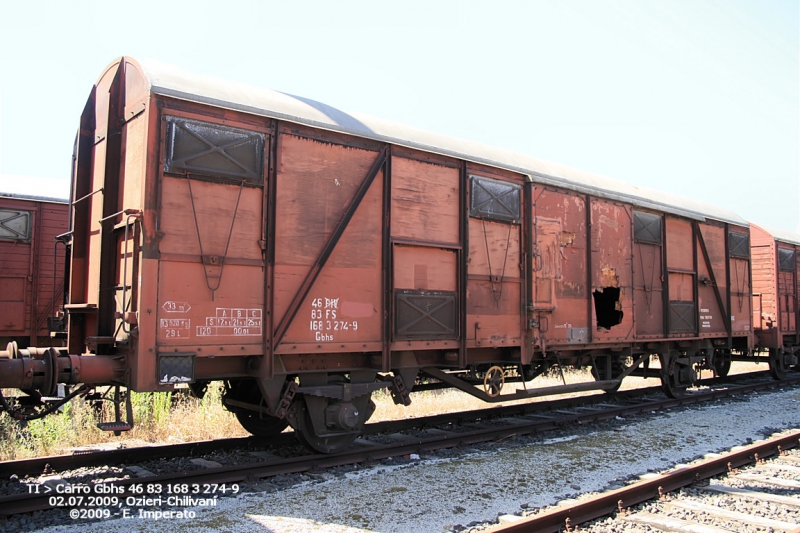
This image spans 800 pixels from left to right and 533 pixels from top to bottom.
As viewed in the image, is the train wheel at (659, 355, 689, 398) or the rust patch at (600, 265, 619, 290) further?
the train wheel at (659, 355, 689, 398)

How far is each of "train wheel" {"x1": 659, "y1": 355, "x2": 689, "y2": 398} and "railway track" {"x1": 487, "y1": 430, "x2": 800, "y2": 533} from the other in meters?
4.77

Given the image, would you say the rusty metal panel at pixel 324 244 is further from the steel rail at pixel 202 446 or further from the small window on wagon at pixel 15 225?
the small window on wagon at pixel 15 225

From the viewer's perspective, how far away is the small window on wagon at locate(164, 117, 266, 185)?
19.6ft

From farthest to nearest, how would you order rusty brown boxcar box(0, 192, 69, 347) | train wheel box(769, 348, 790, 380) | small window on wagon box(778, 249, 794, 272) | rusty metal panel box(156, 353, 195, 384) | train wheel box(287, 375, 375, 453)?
small window on wagon box(778, 249, 794, 272) < train wheel box(769, 348, 790, 380) < rusty brown boxcar box(0, 192, 69, 347) < train wheel box(287, 375, 375, 453) < rusty metal panel box(156, 353, 195, 384)

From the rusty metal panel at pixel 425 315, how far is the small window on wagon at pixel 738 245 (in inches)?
353

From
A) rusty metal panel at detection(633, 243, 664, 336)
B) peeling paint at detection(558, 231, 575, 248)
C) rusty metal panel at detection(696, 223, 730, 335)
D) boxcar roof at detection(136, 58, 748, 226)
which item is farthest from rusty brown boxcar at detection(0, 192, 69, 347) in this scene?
rusty metal panel at detection(696, 223, 730, 335)

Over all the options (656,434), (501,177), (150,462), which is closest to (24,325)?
(150,462)

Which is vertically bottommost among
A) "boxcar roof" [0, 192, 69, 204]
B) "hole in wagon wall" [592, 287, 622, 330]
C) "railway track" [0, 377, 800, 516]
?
"railway track" [0, 377, 800, 516]

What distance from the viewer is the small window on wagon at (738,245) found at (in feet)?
45.3

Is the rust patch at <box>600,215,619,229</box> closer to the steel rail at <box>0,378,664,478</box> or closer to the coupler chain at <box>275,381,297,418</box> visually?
the steel rail at <box>0,378,664,478</box>

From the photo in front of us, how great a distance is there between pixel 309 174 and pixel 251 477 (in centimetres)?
337

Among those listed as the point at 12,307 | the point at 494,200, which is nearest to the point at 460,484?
the point at 494,200

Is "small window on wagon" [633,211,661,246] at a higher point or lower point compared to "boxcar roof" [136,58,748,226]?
lower

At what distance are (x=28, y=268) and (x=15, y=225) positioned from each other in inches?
34.2
